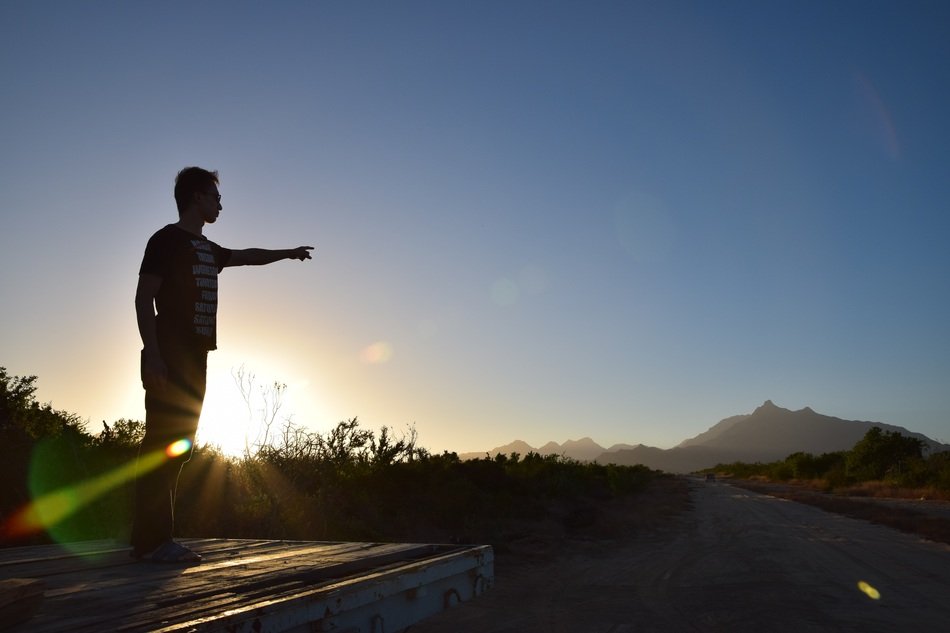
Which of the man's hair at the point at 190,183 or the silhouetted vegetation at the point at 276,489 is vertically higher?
A: the man's hair at the point at 190,183

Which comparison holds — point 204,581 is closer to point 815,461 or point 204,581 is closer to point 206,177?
point 206,177

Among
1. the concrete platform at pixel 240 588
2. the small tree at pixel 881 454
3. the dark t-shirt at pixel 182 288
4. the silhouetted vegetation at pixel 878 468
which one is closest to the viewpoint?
the concrete platform at pixel 240 588

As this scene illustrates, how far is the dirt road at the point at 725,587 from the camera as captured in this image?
5.94m

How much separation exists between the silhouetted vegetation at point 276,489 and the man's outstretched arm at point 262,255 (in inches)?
169

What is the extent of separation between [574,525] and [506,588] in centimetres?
659

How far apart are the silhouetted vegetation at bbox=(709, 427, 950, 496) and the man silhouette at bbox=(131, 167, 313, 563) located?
3318 cm

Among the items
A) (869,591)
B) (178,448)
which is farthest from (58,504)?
(869,591)

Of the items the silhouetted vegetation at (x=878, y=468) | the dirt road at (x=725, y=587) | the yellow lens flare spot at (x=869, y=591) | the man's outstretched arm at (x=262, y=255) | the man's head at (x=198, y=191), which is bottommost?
the yellow lens flare spot at (x=869, y=591)

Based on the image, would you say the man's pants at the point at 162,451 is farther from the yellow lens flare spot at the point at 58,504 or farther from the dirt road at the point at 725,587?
the dirt road at the point at 725,587

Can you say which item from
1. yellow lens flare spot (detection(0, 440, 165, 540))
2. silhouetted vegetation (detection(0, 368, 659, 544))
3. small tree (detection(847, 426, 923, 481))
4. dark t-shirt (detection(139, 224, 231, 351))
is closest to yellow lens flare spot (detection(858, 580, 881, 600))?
silhouetted vegetation (detection(0, 368, 659, 544))

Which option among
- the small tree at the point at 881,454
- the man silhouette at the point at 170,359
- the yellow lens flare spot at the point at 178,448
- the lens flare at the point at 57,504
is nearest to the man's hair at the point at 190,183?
the man silhouette at the point at 170,359

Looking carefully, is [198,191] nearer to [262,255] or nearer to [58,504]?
[262,255]

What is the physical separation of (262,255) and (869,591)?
24.0 ft

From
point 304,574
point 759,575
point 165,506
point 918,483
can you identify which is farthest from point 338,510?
point 918,483
